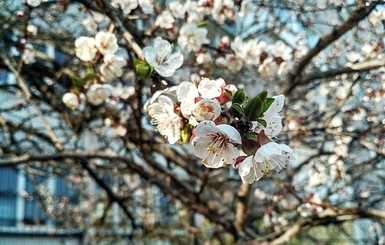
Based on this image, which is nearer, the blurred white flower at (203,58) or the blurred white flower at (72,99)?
the blurred white flower at (72,99)

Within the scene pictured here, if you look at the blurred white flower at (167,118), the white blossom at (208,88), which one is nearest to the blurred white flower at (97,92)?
the blurred white flower at (167,118)

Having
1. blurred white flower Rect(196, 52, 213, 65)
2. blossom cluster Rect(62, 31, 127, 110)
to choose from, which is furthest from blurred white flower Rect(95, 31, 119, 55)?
blurred white flower Rect(196, 52, 213, 65)

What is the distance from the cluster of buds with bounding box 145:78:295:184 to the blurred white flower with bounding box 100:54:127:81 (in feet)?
2.72

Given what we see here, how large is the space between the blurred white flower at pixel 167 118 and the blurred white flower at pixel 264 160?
0.25 metres

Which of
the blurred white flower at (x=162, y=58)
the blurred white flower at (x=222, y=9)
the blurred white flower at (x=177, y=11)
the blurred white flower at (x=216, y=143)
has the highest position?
the blurred white flower at (x=177, y=11)

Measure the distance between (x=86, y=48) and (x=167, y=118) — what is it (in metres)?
0.89

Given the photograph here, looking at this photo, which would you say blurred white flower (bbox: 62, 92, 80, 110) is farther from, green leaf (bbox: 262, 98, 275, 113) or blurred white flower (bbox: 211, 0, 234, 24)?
green leaf (bbox: 262, 98, 275, 113)

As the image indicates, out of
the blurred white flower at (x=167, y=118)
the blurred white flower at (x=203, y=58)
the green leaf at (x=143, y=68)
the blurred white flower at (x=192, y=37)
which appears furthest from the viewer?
the blurred white flower at (x=203, y=58)

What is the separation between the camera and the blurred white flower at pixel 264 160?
1217 mm

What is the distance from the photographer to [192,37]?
107 inches

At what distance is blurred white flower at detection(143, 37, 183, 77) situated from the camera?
1709 mm

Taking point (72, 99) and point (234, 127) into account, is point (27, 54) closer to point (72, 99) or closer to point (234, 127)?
point (72, 99)

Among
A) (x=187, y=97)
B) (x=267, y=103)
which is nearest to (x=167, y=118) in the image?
(x=187, y=97)

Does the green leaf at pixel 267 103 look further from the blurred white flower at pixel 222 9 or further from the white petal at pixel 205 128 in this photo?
the blurred white flower at pixel 222 9
